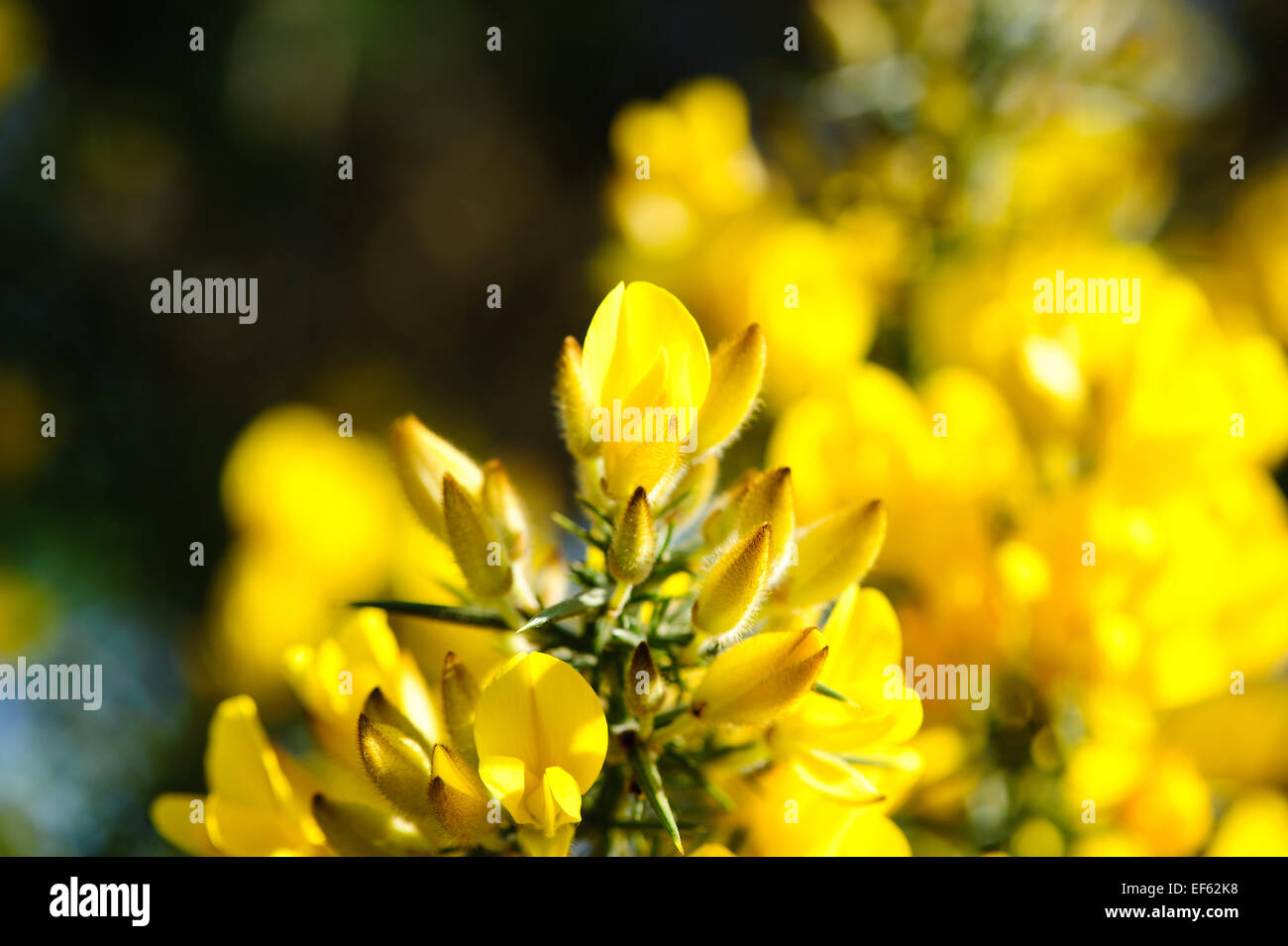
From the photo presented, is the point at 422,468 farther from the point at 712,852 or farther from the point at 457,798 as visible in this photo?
Answer: the point at 712,852

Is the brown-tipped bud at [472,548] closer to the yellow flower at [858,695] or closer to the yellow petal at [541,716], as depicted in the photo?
the yellow petal at [541,716]

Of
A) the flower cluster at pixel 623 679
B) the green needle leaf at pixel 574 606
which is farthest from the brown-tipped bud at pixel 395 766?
the green needle leaf at pixel 574 606

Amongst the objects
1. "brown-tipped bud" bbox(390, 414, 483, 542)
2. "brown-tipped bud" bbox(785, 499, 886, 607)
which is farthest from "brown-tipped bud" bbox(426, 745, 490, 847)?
"brown-tipped bud" bbox(785, 499, 886, 607)

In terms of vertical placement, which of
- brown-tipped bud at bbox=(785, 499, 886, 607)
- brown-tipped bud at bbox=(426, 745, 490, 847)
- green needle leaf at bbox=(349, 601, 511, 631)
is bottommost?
brown-tipped bud at bbox=(426, 745, 490, 847)

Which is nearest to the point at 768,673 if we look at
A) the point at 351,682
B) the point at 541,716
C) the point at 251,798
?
the point at 541,716

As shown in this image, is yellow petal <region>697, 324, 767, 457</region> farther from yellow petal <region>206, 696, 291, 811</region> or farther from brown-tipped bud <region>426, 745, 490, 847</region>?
yellow petal <region>206, 696, 291, 811</region>
